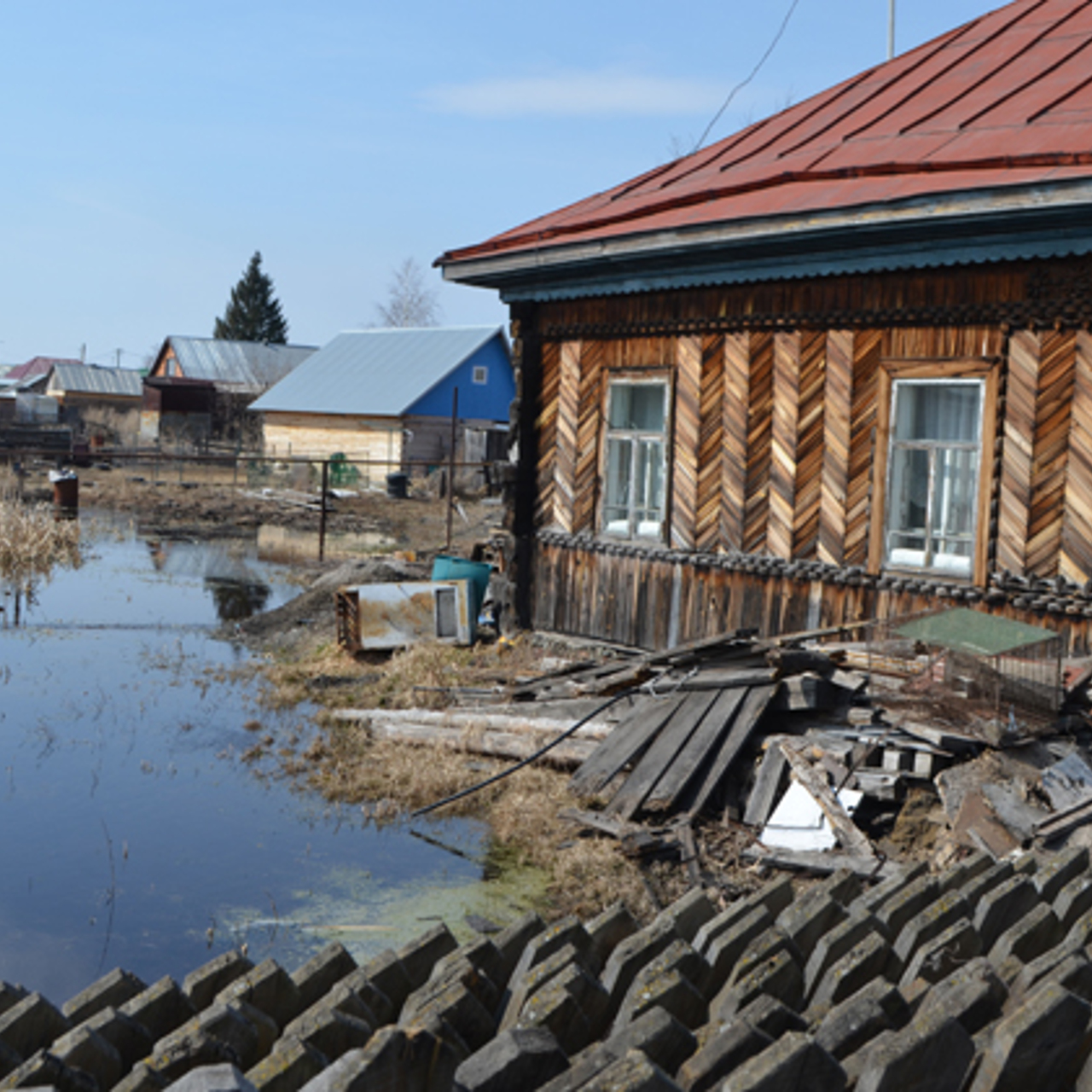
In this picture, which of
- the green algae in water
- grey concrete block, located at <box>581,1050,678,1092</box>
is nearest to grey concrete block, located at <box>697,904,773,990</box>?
grey concrete block, located at <box>581,1050,678,1092</box>

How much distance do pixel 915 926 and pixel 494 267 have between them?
1040 centimetres

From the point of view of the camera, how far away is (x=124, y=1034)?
2.80 meters

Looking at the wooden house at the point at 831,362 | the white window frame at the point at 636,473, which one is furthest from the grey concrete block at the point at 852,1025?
the white window frame at the point at 636,473

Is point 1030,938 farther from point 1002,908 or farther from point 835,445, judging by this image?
point 835,445

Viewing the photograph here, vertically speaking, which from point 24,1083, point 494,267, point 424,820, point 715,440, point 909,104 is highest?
point 909,104

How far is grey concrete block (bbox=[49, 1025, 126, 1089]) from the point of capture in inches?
103

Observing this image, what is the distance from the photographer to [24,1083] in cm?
A: 249

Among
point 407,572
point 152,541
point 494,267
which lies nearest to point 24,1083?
point 494,267

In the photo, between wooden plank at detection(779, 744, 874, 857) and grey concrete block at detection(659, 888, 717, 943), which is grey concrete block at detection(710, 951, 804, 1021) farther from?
wooden plank at detection(779, 744, 874, 857)

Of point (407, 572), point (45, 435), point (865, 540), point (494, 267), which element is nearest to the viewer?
point (865, 540)

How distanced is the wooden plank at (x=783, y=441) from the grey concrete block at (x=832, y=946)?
24.9 feet

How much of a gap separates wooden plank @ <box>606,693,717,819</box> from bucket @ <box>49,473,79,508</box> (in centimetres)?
2577

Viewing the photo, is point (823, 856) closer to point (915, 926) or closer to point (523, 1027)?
point (915, 926)

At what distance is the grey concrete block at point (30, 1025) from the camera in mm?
2822
